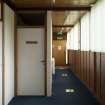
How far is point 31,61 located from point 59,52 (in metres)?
12.6

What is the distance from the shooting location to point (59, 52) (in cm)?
2062

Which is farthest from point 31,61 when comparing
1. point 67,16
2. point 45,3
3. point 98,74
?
point 67,16

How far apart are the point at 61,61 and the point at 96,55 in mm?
13191

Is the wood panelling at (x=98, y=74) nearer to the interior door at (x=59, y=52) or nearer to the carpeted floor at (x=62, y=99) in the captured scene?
the carpeted floor at (x=62, y=99)

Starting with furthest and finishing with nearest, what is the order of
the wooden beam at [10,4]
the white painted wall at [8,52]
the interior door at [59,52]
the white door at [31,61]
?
the interior door at [59,52] < the white door at [31,61] < the wooden beam at [10,4] < the white painted wall at [8,52]

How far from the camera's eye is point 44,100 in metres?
7.40

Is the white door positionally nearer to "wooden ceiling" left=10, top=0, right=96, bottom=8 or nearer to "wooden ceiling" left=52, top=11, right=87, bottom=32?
"wooden ceiling" left=10, top=0, right=96, bottom=8

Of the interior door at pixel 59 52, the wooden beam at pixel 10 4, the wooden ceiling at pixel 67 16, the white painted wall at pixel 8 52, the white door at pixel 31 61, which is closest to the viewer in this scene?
the white painted wall at pixel 8 52

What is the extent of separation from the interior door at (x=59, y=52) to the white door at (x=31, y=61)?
1247 centimetres

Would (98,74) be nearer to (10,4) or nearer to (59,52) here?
(10,4)

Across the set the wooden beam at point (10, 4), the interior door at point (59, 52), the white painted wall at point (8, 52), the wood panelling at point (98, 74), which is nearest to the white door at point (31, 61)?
the white painted wall at point (8, 52)

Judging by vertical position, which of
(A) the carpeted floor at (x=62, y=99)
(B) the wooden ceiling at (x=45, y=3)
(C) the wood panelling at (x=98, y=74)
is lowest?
(A) the carpeted floor at (x=62, y=99)

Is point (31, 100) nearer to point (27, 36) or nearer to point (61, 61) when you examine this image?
point (27, 36)

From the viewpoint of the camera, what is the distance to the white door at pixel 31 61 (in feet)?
26.3
